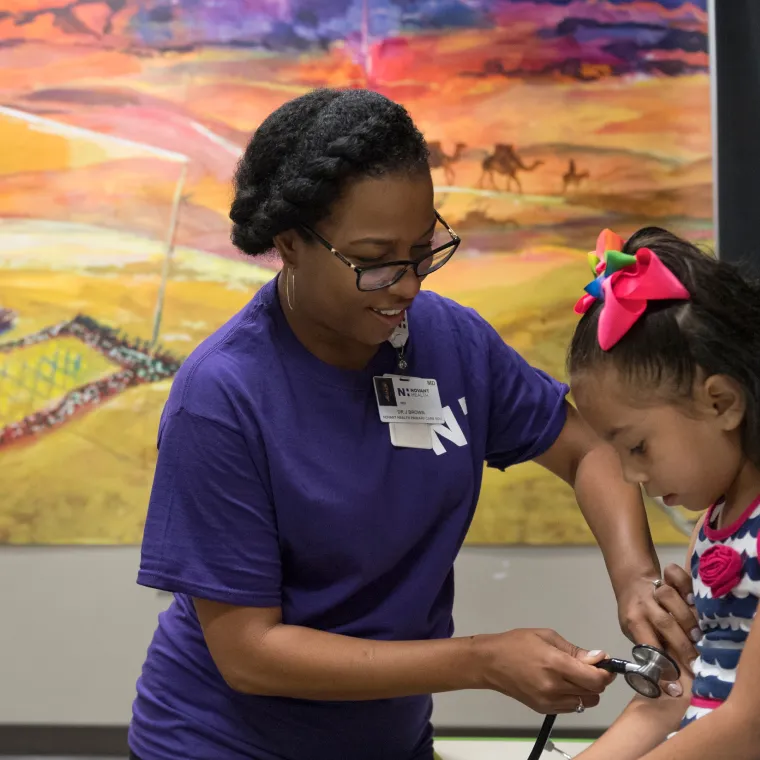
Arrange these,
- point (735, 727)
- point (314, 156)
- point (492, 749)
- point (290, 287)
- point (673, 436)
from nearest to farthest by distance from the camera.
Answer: point (735, 727), point (673, 436), point (314, 156), point (290, 287), point (492, 749)

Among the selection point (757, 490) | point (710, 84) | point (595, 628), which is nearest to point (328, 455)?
point (757, 490)

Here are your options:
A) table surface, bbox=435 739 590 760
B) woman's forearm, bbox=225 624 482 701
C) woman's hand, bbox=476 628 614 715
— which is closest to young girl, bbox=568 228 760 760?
woman's hand, bbox=476 628 614 715

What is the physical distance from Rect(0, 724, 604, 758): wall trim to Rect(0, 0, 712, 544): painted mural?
568 millimetres

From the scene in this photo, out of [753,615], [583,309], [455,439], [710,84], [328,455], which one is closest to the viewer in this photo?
[753,615]

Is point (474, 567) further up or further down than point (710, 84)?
further down

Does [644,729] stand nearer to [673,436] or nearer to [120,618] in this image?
[673,436]

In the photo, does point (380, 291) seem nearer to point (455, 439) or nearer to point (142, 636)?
point (455, 439)

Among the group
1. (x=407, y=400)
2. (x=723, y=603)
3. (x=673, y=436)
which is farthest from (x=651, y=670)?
(x=407, y=400)

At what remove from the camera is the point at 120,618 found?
2793 mm

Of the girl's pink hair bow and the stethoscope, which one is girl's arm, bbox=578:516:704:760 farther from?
the girl's pink hair bow

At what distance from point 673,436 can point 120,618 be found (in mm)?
2047

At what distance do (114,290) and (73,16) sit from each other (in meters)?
0.76

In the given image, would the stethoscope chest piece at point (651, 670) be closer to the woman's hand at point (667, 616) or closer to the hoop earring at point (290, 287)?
the woman's hand at point (667, 616)

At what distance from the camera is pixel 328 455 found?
1.37 metres
